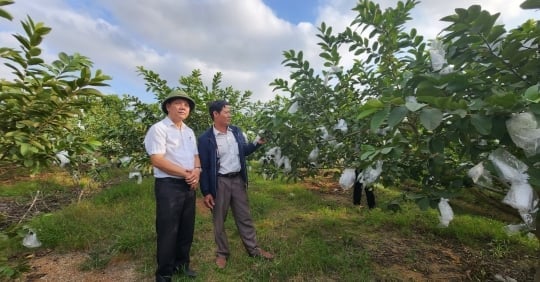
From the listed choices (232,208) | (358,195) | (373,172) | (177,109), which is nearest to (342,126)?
(373,172)

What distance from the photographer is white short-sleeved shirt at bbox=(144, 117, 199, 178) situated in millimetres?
2572

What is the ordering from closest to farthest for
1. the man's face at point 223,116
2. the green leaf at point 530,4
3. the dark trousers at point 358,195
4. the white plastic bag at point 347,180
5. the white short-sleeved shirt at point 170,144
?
the green leaf at point 530,4 < the white plastic bag at point 347,180 < the white short-sleeved shirt at point 170,144 < the man's face at point 223,116 < the dark trousers at point 358,195

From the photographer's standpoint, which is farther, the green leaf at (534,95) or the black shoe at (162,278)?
the black shoe at (162,278)

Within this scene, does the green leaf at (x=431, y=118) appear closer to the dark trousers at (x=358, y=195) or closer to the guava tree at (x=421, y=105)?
the guava tree at (x=421, y=105)

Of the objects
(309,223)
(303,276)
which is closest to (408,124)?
(303,276)

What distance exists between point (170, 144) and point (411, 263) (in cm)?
252

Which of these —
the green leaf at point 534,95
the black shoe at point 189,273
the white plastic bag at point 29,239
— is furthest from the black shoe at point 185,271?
the green leaf at point 534,95

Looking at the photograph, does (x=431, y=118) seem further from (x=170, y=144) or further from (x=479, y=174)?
(x=170, y=144)

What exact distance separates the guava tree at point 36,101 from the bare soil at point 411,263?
6.01ft

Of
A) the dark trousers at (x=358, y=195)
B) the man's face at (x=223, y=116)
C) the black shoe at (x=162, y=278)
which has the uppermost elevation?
the man's face at (x=223, y=116)

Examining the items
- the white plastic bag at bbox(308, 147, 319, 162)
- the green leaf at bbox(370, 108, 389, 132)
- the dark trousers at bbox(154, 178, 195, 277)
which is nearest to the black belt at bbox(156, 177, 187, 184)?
the dark trousers at bbox(154, 178, 195, 277)

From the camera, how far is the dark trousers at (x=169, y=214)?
2625 millimetres

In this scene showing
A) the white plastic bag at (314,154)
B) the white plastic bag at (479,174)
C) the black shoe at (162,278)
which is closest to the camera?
the white plastic bag at (479,174)

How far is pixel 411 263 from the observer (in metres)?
3.33
